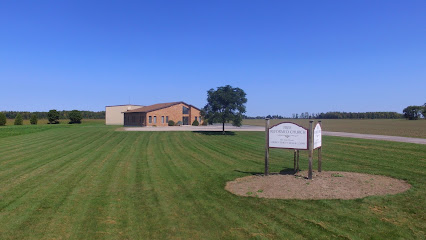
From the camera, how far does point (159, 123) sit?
63625mm

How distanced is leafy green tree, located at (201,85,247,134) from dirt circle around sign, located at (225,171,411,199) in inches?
1088

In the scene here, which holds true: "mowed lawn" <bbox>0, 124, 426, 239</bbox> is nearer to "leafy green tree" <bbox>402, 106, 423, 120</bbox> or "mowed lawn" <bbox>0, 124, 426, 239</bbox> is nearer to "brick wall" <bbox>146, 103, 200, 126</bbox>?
"brick wall" <bbox>146, 103, 200, 126</bbox>

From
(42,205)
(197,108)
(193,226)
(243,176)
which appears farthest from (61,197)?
(197,108)

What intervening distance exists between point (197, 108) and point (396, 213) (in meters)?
62.9

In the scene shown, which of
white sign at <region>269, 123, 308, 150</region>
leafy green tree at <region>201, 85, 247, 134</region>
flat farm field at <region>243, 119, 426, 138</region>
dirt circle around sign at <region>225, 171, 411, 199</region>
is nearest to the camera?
dirt circle around sign at <region>225, 171, 411, 199</region>

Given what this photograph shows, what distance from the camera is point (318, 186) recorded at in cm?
984

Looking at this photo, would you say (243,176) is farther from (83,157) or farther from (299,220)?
(83,157)

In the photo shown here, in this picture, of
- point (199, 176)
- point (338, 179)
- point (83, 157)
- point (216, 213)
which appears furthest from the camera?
point (83, 157)

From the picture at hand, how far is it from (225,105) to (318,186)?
31.0 m

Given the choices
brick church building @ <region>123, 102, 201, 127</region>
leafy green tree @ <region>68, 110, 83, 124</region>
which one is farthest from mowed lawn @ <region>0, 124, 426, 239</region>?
leafy green tree @ <region>68, 110, 83, 124</region>

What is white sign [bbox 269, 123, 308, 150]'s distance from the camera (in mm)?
11672

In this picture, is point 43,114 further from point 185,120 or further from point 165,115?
point 185,120

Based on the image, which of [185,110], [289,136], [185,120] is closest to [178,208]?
[289,136]

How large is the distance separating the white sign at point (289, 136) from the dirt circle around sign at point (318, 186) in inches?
50.3
